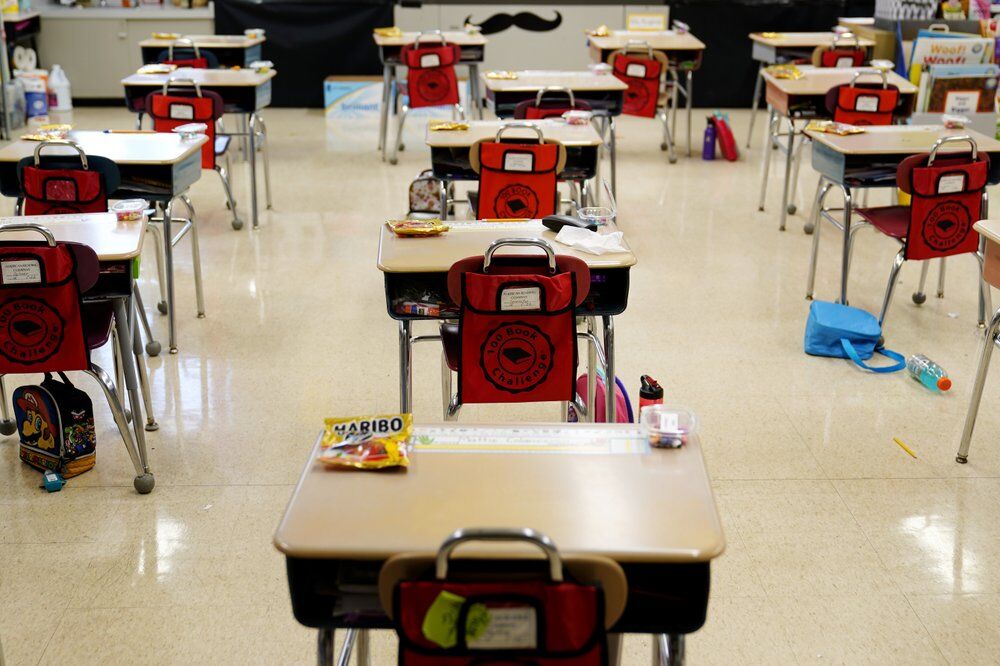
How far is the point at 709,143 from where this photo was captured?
8141mm

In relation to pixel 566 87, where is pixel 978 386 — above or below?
below

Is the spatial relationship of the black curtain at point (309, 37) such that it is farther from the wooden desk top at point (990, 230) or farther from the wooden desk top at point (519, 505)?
the wooden desk top at point (519, 505)

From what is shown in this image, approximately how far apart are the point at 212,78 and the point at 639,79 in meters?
2.80

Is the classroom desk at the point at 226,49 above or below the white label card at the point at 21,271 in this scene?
above

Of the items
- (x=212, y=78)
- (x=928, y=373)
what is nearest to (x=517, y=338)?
(x=928, y=373)

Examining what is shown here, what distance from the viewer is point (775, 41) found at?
8430 millimetres

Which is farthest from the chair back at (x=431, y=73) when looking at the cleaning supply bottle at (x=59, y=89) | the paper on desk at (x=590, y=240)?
the paper on desk at (x=590, y=240)

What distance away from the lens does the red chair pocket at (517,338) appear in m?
2.94

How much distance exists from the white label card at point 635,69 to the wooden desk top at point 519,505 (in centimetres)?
561

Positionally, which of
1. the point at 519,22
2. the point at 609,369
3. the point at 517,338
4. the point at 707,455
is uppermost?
the point at 519,22

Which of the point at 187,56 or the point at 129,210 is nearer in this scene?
the point at 129,210

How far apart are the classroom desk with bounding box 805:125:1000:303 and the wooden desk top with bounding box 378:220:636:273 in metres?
1.71

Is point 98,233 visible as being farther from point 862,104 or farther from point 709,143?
point 709,143

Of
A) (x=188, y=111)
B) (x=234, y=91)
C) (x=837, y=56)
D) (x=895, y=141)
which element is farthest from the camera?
(x=837, y=56)
